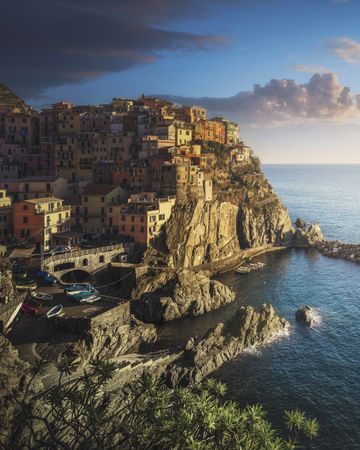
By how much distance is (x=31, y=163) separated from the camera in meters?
109

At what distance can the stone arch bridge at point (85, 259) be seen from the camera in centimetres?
6879

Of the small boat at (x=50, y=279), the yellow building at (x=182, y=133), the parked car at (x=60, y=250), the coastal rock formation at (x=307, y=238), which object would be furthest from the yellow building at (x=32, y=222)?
the coastal rock formation at (x=307, y=238)

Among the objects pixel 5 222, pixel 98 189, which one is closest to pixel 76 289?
pixel 5 222

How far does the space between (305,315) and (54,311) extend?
40.5 metres

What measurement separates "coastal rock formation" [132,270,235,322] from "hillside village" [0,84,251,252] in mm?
11938

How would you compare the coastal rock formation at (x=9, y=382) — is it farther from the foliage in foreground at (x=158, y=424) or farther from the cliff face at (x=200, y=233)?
the cliff face at (x=200, y=233)

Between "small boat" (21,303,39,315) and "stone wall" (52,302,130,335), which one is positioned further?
"small boat" (21,303,39,315)

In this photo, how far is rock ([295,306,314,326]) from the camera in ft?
226

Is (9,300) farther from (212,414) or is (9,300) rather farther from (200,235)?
(200,235)

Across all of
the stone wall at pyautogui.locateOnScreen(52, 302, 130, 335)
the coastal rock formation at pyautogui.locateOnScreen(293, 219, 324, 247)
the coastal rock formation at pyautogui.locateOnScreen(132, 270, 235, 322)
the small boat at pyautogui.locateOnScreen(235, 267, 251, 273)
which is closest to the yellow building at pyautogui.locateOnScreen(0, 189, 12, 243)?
the coastal rock formation at pyautogui.locateOnScreen(132, 270, 235, 322)

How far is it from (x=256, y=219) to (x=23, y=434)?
101 meters

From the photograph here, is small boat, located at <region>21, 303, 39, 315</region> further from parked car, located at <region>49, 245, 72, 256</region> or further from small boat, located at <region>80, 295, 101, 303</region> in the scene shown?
parked car, located at <region>49, 245, 72, 256</region>

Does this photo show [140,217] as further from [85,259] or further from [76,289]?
[76,289]

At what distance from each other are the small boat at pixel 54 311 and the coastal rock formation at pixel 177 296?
18.3 m
